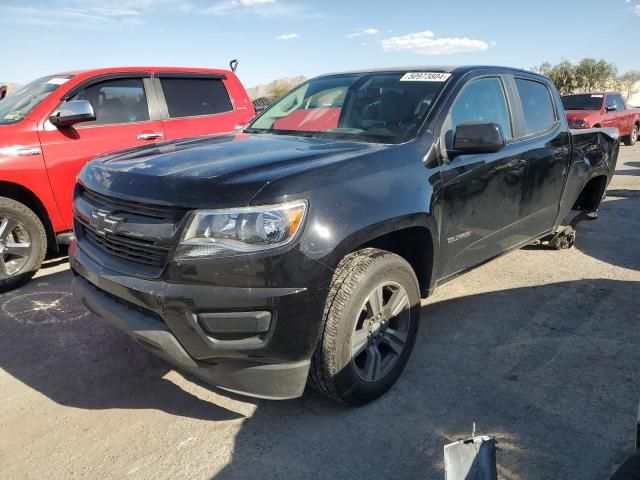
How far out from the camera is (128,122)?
17.6 ft

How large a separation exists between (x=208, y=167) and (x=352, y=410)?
145 cm

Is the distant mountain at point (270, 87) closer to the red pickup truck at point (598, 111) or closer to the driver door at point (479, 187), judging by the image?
the red pickup truck at point (598, 111)

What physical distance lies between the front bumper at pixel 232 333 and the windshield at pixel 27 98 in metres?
3.26

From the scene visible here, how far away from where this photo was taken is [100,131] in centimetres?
507

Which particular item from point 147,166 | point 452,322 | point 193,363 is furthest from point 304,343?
point 452,322

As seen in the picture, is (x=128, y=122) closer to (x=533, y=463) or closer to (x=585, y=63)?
(x=533, y=463)

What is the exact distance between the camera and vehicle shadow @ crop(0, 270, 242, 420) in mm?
2857

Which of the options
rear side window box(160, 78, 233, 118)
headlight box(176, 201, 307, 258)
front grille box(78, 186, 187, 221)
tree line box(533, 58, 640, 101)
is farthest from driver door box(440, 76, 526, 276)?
tree line box(533, 58, 640, 101)

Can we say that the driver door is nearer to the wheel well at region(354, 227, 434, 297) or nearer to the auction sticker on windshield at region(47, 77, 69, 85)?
the wheel well at region(354, 227, 434, 297)

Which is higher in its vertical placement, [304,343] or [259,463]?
[304,343]

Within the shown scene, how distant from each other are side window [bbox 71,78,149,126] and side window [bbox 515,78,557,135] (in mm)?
3739

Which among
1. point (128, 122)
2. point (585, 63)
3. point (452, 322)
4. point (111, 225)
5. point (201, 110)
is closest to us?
point (111, 225)

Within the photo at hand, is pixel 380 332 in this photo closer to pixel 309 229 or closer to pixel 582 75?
pixel 309 229

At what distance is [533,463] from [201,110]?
16.5 ft
